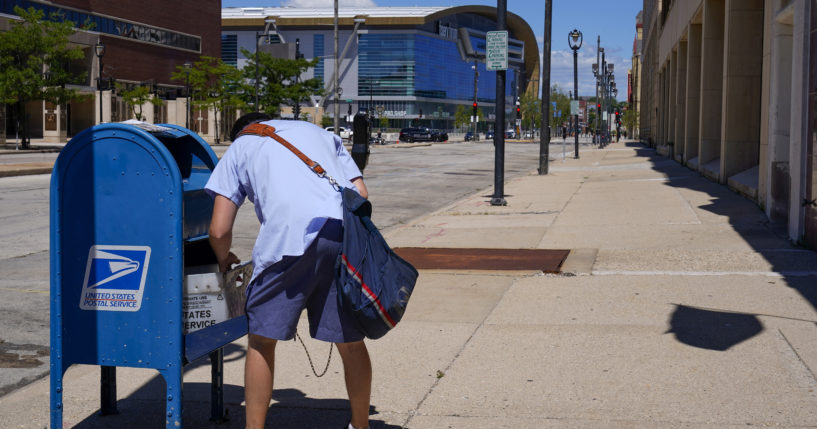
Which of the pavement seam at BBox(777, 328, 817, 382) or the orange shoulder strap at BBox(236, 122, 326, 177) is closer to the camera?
the orange shoulder strap at BBox(236, 122, 326, 177)

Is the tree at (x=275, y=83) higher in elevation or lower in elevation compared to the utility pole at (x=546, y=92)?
higher

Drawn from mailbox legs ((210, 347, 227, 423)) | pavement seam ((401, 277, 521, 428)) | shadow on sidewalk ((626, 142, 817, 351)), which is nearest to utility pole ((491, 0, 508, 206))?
shadow on sidewalk ((626, 142, 817, 351))

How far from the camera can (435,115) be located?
150 m

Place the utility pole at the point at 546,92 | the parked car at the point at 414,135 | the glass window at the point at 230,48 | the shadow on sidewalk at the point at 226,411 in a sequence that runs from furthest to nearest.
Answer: the glass window at the point at 230,48, the parked car at the point at 414,135, the utility pole at the point at 546,92, the shadow on sidewalk at the point at 226,411

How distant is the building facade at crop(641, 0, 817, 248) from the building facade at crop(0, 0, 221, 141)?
47190mm

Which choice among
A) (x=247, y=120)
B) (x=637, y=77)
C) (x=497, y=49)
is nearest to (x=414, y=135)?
(x=637, y=77)

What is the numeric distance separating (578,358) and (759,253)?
4.96 meters

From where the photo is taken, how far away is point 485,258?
10555 mm

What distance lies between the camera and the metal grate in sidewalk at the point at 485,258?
32.2ft

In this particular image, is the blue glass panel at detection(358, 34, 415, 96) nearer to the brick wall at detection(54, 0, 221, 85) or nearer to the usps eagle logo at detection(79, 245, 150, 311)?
the brick wall at detection(54, 0, 221, 85)

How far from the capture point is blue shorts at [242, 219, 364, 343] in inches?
150

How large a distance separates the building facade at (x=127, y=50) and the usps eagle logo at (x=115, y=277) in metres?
61.7

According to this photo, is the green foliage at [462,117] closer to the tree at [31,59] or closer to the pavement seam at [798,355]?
the tree at [31,59]

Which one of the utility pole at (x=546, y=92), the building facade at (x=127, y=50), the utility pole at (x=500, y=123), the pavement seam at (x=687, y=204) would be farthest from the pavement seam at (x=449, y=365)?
the building facade at (x=127, y=50)
